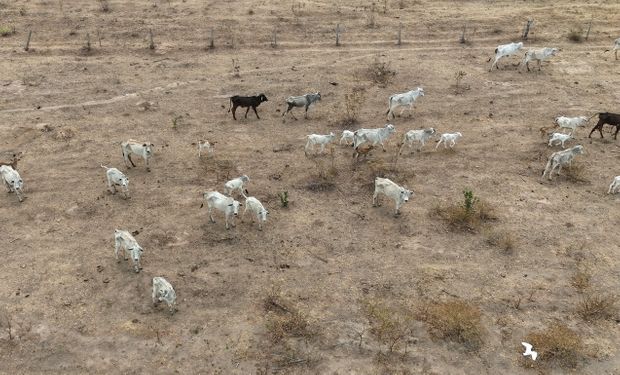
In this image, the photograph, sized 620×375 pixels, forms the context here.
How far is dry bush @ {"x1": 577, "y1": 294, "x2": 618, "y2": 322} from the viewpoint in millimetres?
11781

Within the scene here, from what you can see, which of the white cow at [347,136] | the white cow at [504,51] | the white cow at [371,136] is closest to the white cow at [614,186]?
the white cow at [371,136]

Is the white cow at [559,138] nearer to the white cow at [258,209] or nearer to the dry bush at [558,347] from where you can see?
the dry bush at [558,347]

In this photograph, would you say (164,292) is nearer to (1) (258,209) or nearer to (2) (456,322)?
(1) (258,209)

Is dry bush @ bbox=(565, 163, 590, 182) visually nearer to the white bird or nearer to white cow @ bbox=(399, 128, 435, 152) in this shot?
white cow @ bbox=(399, 128, 435, 152)

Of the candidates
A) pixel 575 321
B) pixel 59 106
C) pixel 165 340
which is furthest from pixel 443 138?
pixel 59 106

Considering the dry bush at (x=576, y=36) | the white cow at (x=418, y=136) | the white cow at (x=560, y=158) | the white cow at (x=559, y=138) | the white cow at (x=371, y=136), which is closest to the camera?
the white cow at (x=560, y=158)

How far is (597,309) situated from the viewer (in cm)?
1184

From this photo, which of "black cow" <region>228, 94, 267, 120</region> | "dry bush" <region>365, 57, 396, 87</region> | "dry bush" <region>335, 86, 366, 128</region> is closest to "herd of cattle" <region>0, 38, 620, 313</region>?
"black cow" <region>228, 94, 267, 120</region>

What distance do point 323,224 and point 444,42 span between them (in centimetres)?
1791

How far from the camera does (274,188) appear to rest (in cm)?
1642

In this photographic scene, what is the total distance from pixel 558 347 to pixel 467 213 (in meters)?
4.70

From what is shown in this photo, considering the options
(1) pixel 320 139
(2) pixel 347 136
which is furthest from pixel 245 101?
(2) pixel 347 136

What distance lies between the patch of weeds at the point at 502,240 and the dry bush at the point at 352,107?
7.95 metres

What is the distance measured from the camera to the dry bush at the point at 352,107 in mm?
20547
